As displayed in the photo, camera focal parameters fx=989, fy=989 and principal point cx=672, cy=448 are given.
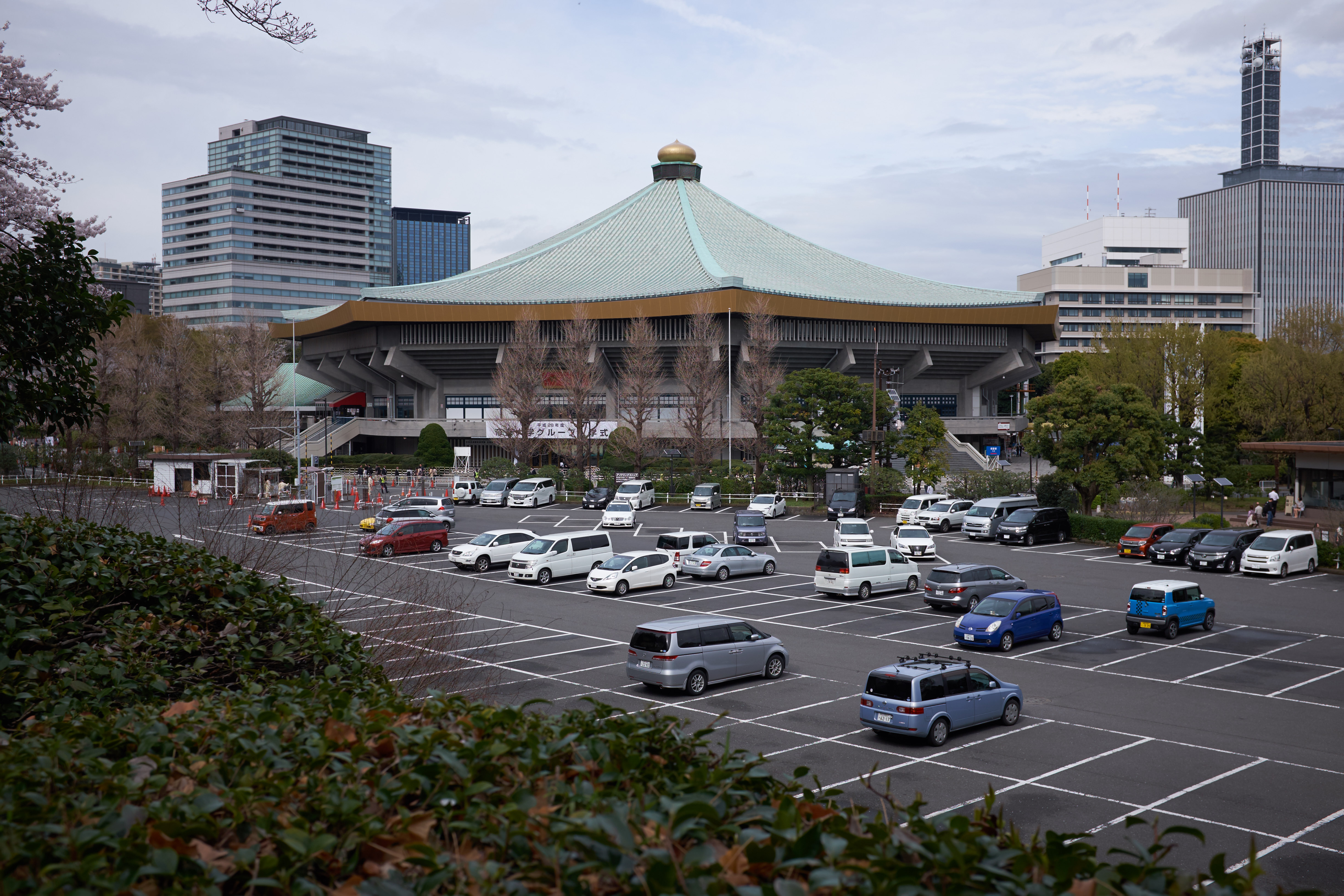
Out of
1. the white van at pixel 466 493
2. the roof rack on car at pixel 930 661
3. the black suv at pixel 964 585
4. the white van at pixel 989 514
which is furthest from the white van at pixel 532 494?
the roof rack on car at pixel 930 661

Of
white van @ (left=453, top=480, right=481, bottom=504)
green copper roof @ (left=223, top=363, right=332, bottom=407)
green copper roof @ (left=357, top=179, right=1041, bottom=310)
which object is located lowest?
white van @ (left=453, top=480, right=481, bottom=504)

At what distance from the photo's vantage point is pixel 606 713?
5.21 meters

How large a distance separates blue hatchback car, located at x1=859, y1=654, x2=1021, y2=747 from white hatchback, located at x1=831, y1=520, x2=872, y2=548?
66.5 feet

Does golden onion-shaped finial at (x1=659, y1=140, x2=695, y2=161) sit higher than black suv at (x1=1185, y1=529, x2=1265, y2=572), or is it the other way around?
golden onion-shaped finial at (x1=659, y1=140, x2=695, y2=161)

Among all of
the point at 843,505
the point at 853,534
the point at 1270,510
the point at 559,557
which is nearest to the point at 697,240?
the point at 843,505

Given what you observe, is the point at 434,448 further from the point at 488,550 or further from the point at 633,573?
the point at 633,573

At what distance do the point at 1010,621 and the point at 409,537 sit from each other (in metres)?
22.7

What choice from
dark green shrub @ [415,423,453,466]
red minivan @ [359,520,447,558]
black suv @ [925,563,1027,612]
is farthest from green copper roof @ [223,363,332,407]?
black suv @ [925,563,1027,612]

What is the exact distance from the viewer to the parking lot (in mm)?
12617

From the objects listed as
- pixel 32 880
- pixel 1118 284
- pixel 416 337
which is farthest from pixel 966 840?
pixel 1118 284

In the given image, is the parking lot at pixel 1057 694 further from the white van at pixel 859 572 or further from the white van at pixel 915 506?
the white van at pixel 915 506

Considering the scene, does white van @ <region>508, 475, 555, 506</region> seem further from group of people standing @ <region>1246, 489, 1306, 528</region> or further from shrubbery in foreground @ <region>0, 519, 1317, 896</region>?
shrubbery in foreground @ <region>0, 519, 1317, 896</region>

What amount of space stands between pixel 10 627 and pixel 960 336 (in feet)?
266

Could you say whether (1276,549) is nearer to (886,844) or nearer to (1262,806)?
(1262,806)
